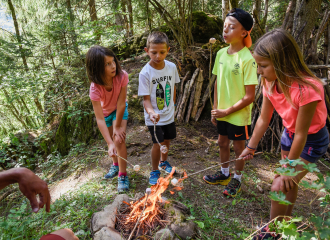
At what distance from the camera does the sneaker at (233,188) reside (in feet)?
9.43

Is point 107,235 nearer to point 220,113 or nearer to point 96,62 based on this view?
point 220,113

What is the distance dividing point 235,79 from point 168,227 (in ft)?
6.55

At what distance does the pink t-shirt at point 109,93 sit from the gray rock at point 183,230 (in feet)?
6.43

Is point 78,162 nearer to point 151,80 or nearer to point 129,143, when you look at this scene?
point 129,143

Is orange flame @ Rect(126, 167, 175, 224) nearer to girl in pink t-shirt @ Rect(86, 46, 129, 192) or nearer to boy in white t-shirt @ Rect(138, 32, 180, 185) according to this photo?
girl in pink t-shirt @ Rect(86, 46, 129, 192)

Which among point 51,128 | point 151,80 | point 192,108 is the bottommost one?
point 51,128

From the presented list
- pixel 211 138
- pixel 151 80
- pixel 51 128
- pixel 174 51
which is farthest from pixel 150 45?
pixel 51 128

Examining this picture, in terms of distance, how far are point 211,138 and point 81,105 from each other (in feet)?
13.0

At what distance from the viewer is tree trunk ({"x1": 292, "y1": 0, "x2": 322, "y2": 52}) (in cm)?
385

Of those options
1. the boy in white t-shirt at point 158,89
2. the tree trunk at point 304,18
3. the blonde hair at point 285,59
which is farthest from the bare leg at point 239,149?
the tree trunk at point 304,18

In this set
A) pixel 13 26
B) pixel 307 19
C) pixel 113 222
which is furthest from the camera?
pixel 13 26

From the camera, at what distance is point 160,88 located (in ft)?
10.0

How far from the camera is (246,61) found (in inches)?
101

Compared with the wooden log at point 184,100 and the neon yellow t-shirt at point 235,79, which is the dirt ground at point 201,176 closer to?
the wooden log at point 184,100
